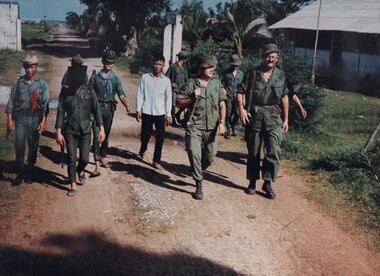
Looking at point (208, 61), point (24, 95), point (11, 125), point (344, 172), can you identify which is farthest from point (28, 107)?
point (344, 172)

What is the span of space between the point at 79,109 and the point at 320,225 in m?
3.41

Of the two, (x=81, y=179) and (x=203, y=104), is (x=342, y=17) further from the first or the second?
(x=81, y=179)

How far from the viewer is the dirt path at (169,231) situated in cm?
429

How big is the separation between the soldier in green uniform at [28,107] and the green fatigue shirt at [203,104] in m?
1.86

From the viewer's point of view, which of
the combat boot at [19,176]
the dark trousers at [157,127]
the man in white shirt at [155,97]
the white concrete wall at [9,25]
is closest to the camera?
the combat boot at [19,176]

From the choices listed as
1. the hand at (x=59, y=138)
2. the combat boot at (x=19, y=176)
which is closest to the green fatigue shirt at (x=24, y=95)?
the hand at (x=59, y=138)

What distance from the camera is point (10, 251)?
170 inches

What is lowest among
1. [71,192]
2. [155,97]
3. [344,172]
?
[71,192]

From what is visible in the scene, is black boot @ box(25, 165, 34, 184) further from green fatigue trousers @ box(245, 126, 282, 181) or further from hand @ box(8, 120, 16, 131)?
green fatigue trousers @ box(245, 126, 282, 181)

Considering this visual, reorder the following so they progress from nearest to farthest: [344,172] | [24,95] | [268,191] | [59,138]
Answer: [59,138] → [24,95] → [268,191] → [344,172]

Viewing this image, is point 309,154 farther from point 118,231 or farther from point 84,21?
point 84,21

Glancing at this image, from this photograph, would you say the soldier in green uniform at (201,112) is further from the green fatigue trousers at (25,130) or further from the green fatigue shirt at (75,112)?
the green fatigue trousers at (25,130)

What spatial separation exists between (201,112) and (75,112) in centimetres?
165

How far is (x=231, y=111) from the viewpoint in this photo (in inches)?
375
